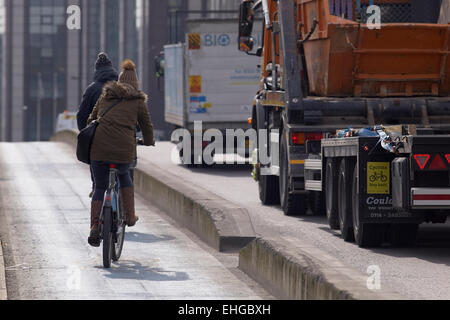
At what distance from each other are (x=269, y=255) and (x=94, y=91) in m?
4.35

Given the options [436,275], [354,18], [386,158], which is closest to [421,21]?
[354,18]

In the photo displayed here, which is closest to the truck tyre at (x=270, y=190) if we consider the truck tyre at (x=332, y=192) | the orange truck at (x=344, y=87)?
the orange truck at (x=344, y=87)

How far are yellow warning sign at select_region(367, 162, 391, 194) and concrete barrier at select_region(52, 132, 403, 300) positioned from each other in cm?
139

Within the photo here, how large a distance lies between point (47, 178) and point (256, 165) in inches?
277

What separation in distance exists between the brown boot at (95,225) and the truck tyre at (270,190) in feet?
22.7

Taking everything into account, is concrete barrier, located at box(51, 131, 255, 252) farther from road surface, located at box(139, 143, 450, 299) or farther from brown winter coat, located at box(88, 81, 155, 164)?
brown winter coat, located at box(88, 81, 155, 164)

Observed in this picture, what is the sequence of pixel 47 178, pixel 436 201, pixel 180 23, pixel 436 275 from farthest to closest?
pixel 180 23 → pixel 47 178 → pixel 436 201 → pixel 436 275

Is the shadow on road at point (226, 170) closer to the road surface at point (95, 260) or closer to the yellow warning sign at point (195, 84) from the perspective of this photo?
the yellow warning sign at point (195, 84)

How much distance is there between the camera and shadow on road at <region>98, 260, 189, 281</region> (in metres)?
10.6

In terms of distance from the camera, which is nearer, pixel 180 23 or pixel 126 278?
pixel 126 278

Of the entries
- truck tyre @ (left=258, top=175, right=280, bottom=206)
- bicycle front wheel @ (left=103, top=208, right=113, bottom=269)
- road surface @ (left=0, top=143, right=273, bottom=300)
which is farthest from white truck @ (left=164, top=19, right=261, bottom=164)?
bicycle front wheel @ (left=103, top=208, right=113, bottom=269)

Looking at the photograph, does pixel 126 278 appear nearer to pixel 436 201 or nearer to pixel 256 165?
pixel 436 201

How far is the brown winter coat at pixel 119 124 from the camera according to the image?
37.4ft

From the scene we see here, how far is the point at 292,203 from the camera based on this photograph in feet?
54.0
